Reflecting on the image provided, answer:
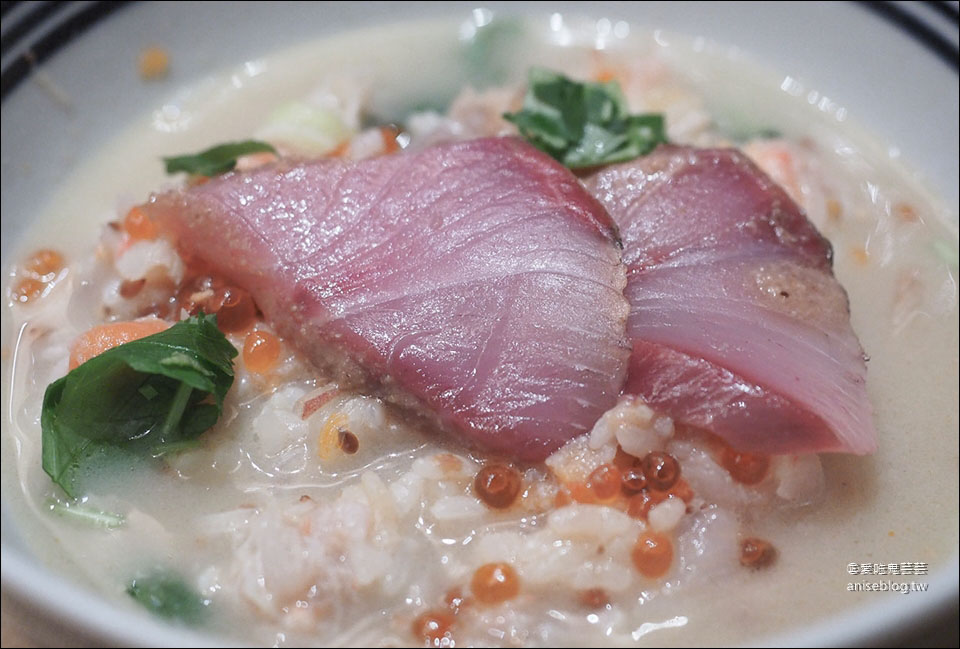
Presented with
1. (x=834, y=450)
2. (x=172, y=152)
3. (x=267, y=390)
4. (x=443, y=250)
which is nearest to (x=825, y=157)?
(x=834, y=450)

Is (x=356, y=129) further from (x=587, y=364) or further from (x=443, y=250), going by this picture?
(x=587, y=364)

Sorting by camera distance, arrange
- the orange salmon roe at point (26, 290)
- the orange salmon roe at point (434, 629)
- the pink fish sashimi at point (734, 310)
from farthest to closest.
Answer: the orange salmon roe at point (26, 290) → the pink fish sashimi at point (734, 310) → the orange salmon roe at point (434, 629)

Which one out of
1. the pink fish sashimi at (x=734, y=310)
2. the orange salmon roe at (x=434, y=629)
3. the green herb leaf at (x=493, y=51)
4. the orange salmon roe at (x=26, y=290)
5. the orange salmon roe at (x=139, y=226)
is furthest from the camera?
the green herb leaf at (x=493, y=51)

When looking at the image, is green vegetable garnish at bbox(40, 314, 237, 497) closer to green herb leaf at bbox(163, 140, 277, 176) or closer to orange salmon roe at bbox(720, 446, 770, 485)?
green herb leaf at bbox(163, 140, 277, 176)

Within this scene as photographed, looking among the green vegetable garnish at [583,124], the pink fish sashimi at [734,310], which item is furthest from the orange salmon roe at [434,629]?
the green vegetable garnish at [583,124]

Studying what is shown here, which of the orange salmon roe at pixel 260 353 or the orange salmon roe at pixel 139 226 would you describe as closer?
Result: the orange salmon roe at pixel 260 353

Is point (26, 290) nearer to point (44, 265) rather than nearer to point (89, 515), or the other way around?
point (44, 265)

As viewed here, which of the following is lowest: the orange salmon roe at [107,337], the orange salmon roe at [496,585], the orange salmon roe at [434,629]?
the orange salmon roe at [434,629]

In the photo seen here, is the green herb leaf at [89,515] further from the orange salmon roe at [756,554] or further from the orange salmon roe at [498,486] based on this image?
the orange salmon roe at [756,554]
